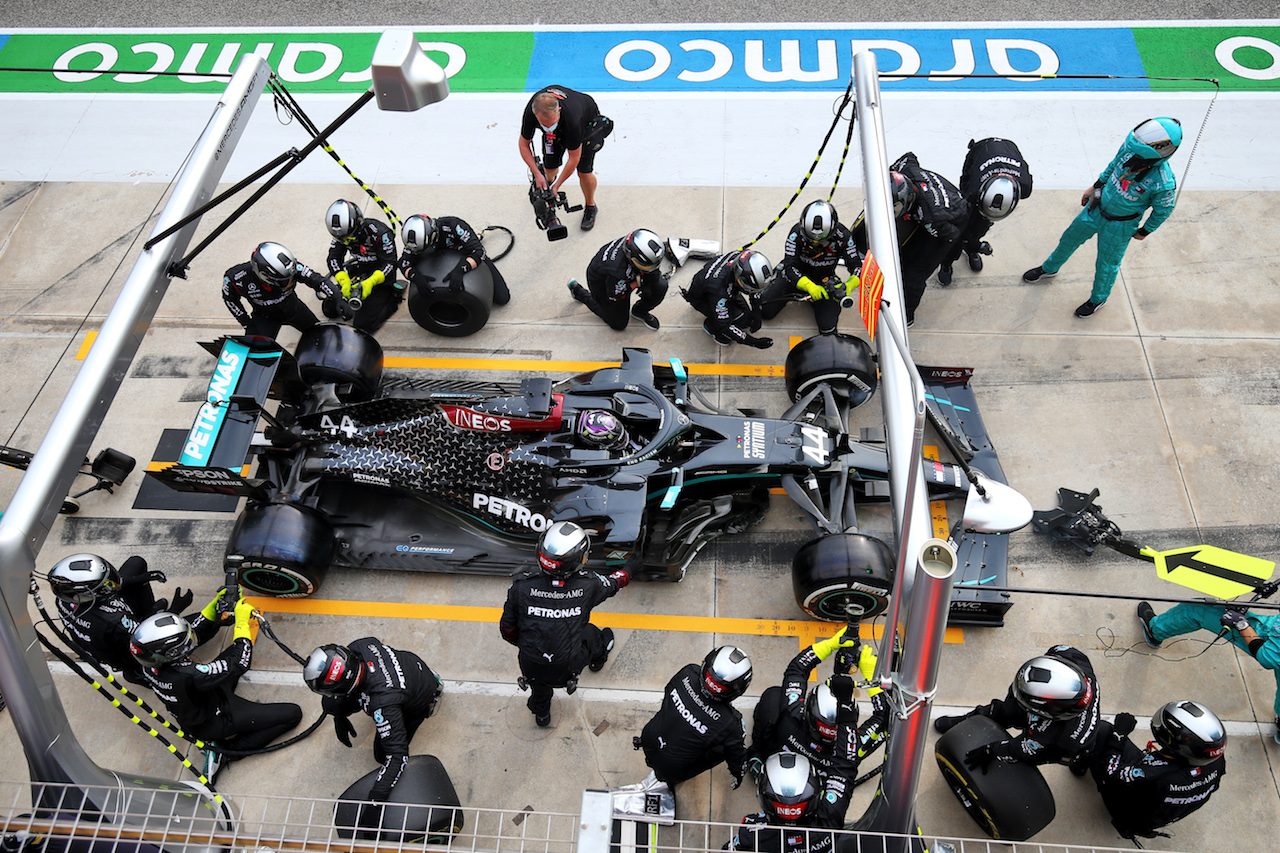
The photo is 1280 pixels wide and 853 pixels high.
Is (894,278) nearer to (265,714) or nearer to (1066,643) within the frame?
(1066,643)

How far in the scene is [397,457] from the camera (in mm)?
6812

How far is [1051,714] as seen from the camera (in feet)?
16.9

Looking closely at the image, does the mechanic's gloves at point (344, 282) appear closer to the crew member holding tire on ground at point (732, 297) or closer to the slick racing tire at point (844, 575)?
the crew member holding tire on ground at point (732, 297)

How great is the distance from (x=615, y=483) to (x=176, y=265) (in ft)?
10.7

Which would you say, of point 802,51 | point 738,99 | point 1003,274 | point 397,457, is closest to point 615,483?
point 397,457

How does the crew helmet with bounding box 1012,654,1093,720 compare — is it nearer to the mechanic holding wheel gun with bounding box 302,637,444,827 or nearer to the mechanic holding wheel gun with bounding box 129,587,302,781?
the mechanic holding wheel gun with bounding box 302,637,444,827

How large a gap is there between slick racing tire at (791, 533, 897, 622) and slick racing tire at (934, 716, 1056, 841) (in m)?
1.09

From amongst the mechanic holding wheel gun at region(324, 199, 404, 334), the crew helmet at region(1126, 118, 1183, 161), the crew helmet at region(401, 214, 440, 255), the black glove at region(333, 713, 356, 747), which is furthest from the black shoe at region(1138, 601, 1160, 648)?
the mechanic holding wheel gun at region(324, 199, 404, 334)

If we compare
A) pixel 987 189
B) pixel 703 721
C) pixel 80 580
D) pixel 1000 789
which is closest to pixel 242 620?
pixel 80 580

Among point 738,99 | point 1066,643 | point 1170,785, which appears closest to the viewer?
point 1170,785

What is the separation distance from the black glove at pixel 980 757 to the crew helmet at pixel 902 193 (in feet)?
15.0

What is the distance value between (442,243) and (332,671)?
14.4ft

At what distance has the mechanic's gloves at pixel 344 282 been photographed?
7.98 metres

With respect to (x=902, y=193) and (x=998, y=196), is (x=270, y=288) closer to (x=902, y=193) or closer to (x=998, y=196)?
(x=902, y=193)
